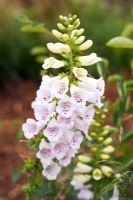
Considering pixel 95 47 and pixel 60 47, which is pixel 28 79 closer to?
pixel 95 47

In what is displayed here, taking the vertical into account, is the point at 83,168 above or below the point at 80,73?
below

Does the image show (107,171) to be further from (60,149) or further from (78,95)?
(78,95)

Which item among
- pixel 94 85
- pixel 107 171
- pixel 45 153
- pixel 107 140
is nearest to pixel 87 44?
pixel 94 85

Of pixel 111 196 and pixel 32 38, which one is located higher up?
pixel 32 38

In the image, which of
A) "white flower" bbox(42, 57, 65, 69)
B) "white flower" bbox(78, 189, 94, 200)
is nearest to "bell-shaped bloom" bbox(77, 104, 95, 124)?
"white flower" bbox(42, 57, 65, 69)

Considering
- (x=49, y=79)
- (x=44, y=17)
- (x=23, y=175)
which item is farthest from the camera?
(x=44, y=17)

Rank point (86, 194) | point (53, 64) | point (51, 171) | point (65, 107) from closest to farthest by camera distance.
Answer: point (65, 107) < point (53, 64) < point (51, 171) < point (86, 194)

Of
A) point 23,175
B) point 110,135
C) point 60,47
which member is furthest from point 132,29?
point 23,175
